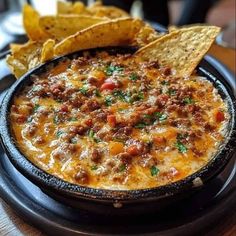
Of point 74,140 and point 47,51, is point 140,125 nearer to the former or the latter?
point 74,140

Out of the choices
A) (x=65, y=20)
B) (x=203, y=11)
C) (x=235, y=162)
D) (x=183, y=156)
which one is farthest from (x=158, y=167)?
(x=203, y=11)

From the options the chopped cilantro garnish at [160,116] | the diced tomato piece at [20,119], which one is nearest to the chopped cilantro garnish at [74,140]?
the diced tomato piece at [20,119]

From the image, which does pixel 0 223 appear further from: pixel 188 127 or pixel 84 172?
pixel 188 127

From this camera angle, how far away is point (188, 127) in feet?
6.27

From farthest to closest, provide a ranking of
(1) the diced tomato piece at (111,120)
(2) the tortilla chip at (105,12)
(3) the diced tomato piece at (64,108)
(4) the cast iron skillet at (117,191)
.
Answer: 1. (2) the tortilla chip at (105,12)
2. (3) the diced tomato piece at (64,108)
3. (1) the diced tomato piece at (111,120)
4. (4) the cast iron skillet at (117,191)

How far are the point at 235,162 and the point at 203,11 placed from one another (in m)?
2.99

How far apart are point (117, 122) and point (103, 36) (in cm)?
65

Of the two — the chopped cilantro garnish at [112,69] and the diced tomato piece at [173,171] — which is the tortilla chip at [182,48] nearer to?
the chopped cilantro garnish at [112,69]

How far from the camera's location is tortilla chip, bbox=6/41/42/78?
7.76ft

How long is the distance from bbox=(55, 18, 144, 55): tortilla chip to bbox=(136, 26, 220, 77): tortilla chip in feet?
0.46

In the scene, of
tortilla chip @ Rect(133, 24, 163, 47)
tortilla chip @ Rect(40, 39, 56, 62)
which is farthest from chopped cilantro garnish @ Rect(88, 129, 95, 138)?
tortilla chip @ Rect(133, 24, 163, 47)

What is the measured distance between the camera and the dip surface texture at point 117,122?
67.6 inches

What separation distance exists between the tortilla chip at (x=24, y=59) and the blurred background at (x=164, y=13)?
1.14m

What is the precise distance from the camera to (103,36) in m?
2.41
